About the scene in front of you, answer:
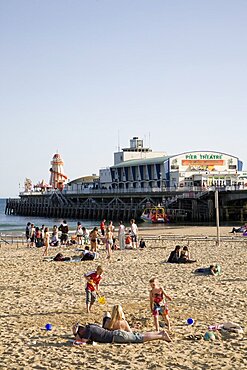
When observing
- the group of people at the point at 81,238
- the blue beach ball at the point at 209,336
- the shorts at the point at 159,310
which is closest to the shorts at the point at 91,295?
the shorts at the point at 159,310

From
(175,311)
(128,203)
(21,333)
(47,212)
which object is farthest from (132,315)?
(47,212)

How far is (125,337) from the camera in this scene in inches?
366

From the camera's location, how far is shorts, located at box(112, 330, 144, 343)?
9305 millimetres

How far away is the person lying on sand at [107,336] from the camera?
929cm

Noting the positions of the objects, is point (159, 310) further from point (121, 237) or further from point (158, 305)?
point (121, 237)

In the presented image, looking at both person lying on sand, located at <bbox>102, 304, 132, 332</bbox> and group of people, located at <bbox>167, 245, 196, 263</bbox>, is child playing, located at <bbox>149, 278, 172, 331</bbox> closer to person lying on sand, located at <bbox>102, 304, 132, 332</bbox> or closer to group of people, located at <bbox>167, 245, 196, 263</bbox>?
person lying on sand, located at <bbox>102, 304, 132, 332</bbox>

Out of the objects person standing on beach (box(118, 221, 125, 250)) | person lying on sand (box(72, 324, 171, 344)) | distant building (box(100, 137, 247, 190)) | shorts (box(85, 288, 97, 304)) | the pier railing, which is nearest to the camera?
person lying on sand (box(72, 324, 171, 344))

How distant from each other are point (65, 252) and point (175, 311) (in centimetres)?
1294

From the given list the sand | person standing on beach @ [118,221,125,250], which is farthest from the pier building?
the sand

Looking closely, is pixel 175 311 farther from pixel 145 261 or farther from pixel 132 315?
pixel 145 261

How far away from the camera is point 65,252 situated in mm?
23984

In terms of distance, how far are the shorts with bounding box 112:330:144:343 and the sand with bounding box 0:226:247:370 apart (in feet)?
0.36

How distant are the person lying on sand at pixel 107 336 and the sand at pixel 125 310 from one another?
108 millimetres

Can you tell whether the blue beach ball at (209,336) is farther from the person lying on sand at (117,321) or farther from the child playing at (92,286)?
the child playing at (92,286)
